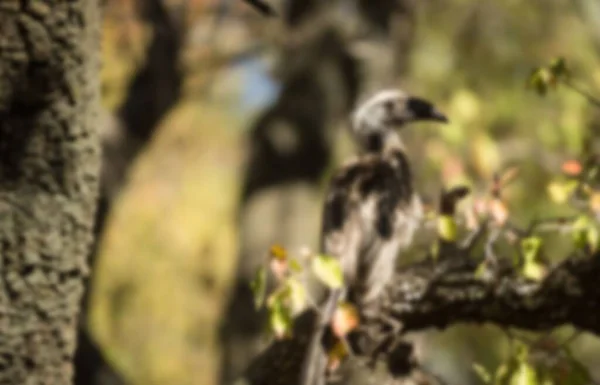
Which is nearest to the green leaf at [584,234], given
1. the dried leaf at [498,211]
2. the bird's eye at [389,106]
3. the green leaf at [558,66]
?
the dried leaf at [498,211]

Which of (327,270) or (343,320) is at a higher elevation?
(327,270)

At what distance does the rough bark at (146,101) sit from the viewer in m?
7.19

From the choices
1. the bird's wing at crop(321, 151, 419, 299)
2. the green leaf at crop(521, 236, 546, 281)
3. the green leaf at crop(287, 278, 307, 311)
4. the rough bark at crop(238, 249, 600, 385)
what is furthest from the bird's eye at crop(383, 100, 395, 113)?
the green leaf at crop(287, 278, 307, 311)

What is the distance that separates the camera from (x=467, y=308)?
4.13 m

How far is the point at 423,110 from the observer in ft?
18.4

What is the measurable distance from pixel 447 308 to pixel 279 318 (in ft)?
2.86

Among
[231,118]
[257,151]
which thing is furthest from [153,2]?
[231,118]

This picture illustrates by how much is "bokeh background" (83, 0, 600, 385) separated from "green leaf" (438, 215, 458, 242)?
2.39 ft

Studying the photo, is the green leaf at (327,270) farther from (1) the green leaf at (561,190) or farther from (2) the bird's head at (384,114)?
(2) the bird's head at (384,114)

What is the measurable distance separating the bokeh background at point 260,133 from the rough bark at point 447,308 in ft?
1.03

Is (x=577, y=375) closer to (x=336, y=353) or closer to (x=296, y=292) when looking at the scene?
(x=336, y=353)

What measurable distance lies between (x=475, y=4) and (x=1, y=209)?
30.1 feet

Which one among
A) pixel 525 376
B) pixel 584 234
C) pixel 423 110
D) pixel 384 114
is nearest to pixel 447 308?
pixel 525 376

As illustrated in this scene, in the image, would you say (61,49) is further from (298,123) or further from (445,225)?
(298,123)
